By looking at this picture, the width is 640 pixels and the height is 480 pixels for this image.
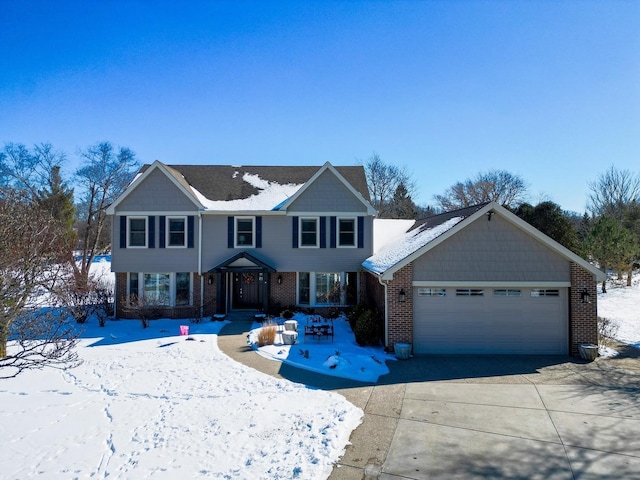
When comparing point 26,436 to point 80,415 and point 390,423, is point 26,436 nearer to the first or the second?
point 80,415

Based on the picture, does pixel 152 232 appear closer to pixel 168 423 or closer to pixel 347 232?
pixel 347 232

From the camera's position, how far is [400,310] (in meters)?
12.9

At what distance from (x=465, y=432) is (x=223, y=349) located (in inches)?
342

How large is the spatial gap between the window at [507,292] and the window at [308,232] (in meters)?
8.94

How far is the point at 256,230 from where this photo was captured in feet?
63.5

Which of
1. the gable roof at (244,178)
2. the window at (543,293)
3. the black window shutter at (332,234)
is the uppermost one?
the gable roof at (244,178)

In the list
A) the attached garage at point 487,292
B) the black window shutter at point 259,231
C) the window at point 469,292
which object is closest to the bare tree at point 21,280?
the attached garage at point 487,292

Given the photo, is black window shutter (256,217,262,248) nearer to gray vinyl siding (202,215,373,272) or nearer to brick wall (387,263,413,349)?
gray vinyl siding (202,215,373,272)

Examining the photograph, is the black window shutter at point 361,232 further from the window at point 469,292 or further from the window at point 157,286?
the window at point 157,286

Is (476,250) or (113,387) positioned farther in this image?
(476,250)

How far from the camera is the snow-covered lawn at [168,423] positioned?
6250mm

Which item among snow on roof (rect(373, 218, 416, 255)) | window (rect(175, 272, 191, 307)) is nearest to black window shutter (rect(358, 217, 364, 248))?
snow on roof (rect(373, 218, 416, 255))

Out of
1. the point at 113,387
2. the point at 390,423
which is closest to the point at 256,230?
the point at 113,387

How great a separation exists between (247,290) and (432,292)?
1030cm
